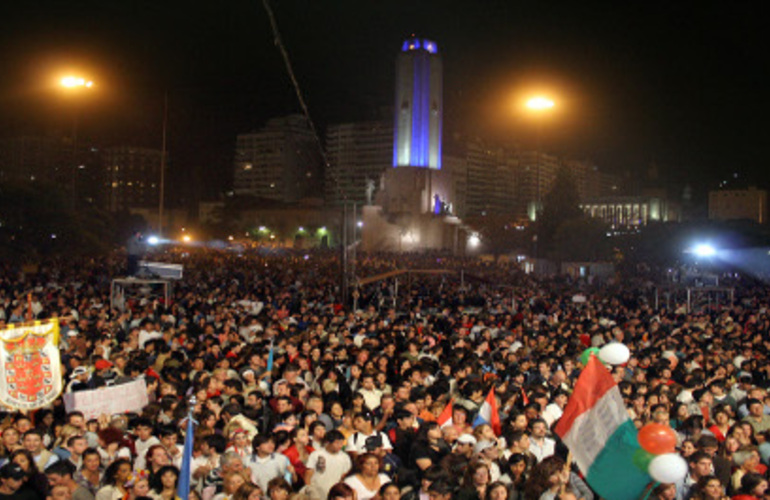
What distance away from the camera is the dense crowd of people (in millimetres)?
5430

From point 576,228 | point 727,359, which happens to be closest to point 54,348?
point 727,359

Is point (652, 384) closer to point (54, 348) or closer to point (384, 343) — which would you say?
point (384, 343)

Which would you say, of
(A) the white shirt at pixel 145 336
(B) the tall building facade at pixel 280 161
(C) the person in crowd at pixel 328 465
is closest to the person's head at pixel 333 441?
(C) the person in crowd at pixel 328 465

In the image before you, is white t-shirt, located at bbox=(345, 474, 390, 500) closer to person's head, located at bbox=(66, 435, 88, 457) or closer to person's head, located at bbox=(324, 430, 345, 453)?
person's head, located at bbox=(324, 430, 345, 453)

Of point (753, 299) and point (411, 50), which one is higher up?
point (411, 50)

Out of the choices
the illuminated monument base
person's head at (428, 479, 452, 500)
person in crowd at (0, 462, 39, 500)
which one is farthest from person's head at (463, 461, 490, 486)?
the illuminated monument base

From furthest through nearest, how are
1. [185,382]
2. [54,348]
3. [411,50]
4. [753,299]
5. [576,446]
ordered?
[411,50] < [753,299] < [185,382] < [54,348] < [576,446]

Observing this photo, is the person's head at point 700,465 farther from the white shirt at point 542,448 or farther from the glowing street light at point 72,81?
the glowing street light at point 72,81

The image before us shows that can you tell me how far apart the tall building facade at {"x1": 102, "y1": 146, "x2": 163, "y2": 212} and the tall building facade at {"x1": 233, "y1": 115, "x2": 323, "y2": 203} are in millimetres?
13127

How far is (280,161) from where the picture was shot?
123125mm

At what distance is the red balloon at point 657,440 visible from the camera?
4.64 m

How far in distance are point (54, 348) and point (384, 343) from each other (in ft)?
17.8

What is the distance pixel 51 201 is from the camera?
34906mm

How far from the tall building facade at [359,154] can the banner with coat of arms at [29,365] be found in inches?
4130
